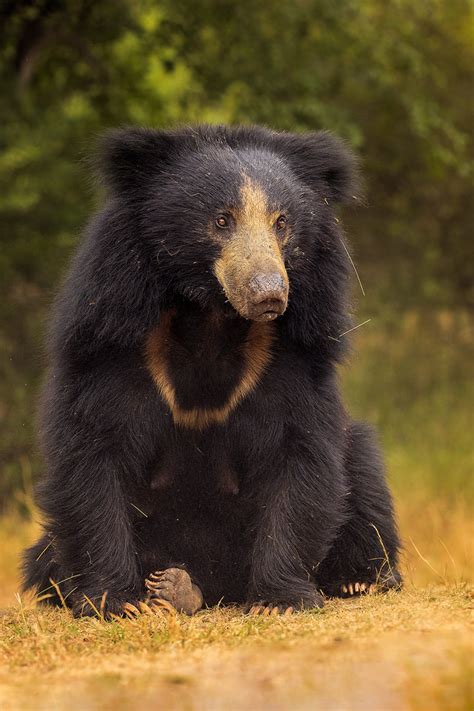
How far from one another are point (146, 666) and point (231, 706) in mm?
522

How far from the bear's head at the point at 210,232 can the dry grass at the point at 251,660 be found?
110 cm

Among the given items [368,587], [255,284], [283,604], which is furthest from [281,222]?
[368,587]

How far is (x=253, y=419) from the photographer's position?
5.04m

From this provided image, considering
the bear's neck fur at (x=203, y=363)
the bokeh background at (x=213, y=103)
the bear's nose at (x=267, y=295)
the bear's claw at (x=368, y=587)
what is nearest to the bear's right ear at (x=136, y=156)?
the bear's neck fur at (x=203, y=363)

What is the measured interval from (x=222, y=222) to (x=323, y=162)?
64cm

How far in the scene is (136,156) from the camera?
16.5ft

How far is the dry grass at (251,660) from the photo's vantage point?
11.1 feet

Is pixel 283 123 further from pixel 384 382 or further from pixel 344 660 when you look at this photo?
pixel 344 660

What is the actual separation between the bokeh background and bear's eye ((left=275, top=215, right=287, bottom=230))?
5226 mm

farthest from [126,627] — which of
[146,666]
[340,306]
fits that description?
[340,306]

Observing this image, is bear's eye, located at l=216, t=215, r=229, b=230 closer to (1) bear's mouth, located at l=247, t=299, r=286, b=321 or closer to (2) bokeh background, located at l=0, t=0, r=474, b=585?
(1) bear's mouth, located at l=247, t=299, r=286, b=321

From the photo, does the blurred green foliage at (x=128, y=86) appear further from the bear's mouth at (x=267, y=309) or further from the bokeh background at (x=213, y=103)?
the bear's mouth at (x=267, y=309)

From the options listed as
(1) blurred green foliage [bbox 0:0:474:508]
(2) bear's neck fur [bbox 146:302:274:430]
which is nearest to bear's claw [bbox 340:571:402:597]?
(2) bear's neck fur [bbox 146:302:274:430]

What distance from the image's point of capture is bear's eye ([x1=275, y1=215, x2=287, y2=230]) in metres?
4.79
